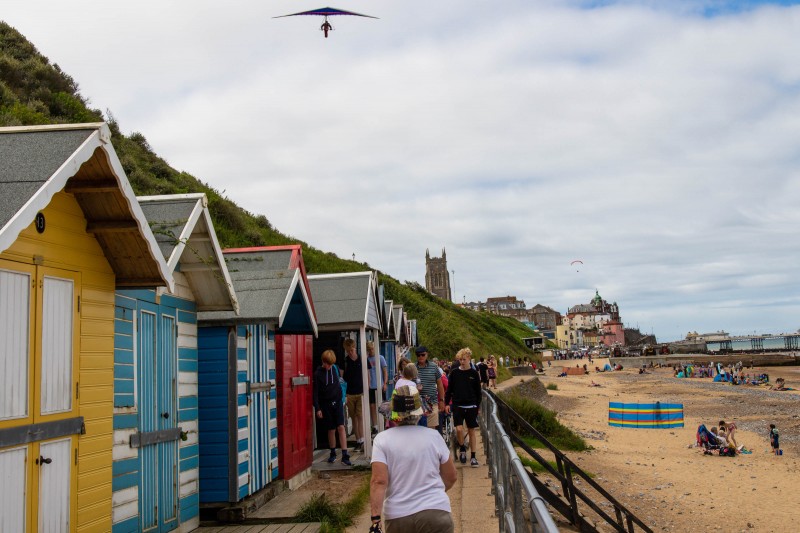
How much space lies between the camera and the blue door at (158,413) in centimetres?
704

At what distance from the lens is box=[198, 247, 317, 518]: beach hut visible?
871 centimetres

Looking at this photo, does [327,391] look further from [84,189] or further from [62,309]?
[84,189]

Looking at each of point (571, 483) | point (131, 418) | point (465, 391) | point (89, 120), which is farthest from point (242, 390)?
point (89, 120)

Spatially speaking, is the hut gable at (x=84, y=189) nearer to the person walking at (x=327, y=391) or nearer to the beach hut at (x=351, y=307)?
the person walking at (x=327, y=391)

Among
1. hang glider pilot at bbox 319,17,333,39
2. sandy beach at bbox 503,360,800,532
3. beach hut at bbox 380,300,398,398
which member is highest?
hang glider pilot at bbox 319,17,333,39

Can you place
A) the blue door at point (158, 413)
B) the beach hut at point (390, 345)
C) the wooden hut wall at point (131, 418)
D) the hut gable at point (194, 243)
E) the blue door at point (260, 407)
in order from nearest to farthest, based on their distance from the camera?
the wooden hut wall at point (131, 418) < the blue door at point (158, 413) < the hut gable at point (194, 243) < the blue door at point (260, 407) < the beach hut at point (390, 345)

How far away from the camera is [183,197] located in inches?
327

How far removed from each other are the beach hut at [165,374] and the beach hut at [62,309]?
0.34 meters

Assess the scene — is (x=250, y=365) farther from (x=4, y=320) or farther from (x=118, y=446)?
(x=4, y=320)

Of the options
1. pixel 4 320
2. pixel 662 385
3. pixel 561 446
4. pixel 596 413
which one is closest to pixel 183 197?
pixel 4 320

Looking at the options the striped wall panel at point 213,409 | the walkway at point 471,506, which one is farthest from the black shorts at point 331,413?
the striped wall panel at point 213,409

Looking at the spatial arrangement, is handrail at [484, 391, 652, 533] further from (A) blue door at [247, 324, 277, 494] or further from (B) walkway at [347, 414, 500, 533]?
(A) blue door at [247, 324, 277, 494]

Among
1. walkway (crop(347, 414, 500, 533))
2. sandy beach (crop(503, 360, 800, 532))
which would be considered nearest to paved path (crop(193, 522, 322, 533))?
walkway (crop(347, 414, 500, 533))

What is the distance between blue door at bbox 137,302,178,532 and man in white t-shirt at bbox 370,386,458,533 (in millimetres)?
3256
